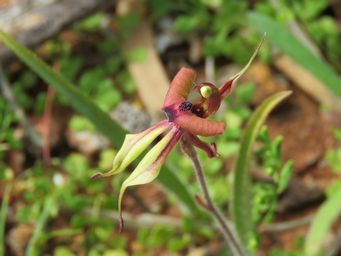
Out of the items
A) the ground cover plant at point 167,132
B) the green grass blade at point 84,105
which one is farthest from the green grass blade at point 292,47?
the green grass blade at point 84,105

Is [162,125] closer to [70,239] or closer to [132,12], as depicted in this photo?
[70,239]

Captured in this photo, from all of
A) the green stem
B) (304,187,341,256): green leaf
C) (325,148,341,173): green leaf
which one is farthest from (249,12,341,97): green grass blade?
the green stem

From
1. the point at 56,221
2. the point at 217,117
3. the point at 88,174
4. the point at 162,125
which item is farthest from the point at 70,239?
the point at 162,125

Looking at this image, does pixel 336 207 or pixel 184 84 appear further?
pixel 336 207

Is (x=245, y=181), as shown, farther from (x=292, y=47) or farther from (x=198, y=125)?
(x=198, y=125)

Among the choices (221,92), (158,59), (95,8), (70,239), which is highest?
(95,8)

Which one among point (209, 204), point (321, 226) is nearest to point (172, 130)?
point (209, 204)

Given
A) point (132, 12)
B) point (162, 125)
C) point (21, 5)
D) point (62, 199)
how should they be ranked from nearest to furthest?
point (162, 125) → point (62, 199) → point (21, 5) → point (132, 12)
